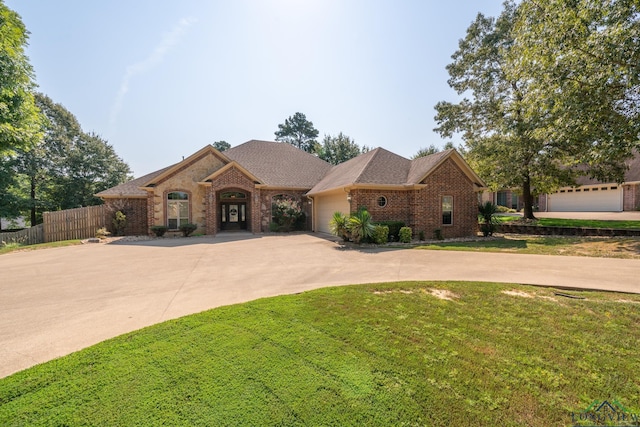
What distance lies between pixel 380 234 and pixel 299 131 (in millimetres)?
42558

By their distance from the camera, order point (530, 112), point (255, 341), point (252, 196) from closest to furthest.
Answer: point (255, 341) → point (530, 112) → point (252, 196)

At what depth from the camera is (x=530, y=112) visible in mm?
12352

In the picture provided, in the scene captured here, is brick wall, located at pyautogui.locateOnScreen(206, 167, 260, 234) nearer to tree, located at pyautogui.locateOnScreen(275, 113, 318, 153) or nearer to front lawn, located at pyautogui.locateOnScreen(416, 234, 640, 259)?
front lawn, located at pyautogui.locateOnScreen(416, 234, 640, 259)

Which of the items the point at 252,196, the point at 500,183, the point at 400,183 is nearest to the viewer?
→ the point at 400,183

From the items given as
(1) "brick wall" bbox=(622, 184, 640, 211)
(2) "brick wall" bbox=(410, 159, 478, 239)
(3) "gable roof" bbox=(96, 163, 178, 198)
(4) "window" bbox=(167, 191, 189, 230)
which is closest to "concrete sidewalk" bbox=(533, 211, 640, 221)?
(1) "brick wall" bbox=(622, 184, 640, 211)

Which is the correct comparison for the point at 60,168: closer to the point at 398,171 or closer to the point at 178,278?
the point at 178,278

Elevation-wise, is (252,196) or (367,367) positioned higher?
(252,196)

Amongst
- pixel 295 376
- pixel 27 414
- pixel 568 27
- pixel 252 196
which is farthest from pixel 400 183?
pixel 27 414

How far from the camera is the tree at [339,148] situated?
37128mm

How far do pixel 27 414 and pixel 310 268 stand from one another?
20.6 feet

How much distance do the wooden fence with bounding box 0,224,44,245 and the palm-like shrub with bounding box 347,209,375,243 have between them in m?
18.6

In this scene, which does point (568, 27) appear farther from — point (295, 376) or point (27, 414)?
point (27, 414)

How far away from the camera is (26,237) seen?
54.5ft

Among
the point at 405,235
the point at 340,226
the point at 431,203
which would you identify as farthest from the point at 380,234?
the point at 431,203
